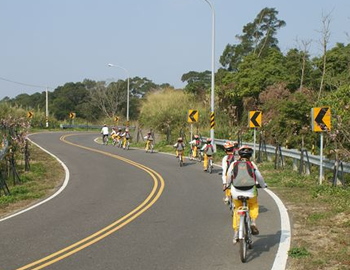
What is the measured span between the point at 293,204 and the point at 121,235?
16.8ft

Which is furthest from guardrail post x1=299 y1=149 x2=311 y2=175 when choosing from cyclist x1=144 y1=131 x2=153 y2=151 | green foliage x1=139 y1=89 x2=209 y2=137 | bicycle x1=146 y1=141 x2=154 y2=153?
green foliage x1=139 y1=89 x2=209 y2=137

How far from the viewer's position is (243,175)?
707cm

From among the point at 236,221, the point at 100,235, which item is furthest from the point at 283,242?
the point at 100,235

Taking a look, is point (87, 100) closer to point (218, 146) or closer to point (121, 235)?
point (218, 146)

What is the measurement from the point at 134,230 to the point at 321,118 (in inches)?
296

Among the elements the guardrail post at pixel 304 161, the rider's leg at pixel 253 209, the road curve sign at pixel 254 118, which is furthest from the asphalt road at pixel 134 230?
the road curve sign at pixel 254 118

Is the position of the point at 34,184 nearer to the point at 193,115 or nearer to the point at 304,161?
the point at 304,161

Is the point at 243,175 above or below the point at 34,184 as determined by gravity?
above

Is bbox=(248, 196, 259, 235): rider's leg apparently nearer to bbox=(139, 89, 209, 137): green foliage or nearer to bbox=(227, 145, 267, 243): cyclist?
bbox=(227, 145, 267, 243): cyclist

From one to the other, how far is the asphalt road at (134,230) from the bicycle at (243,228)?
19 centimetres

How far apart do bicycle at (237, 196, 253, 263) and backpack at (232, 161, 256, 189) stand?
22 centimetres

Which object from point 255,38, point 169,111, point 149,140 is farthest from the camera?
point 255,38

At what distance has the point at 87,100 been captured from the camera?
278 ft

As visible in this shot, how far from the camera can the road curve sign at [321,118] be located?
1353cm
